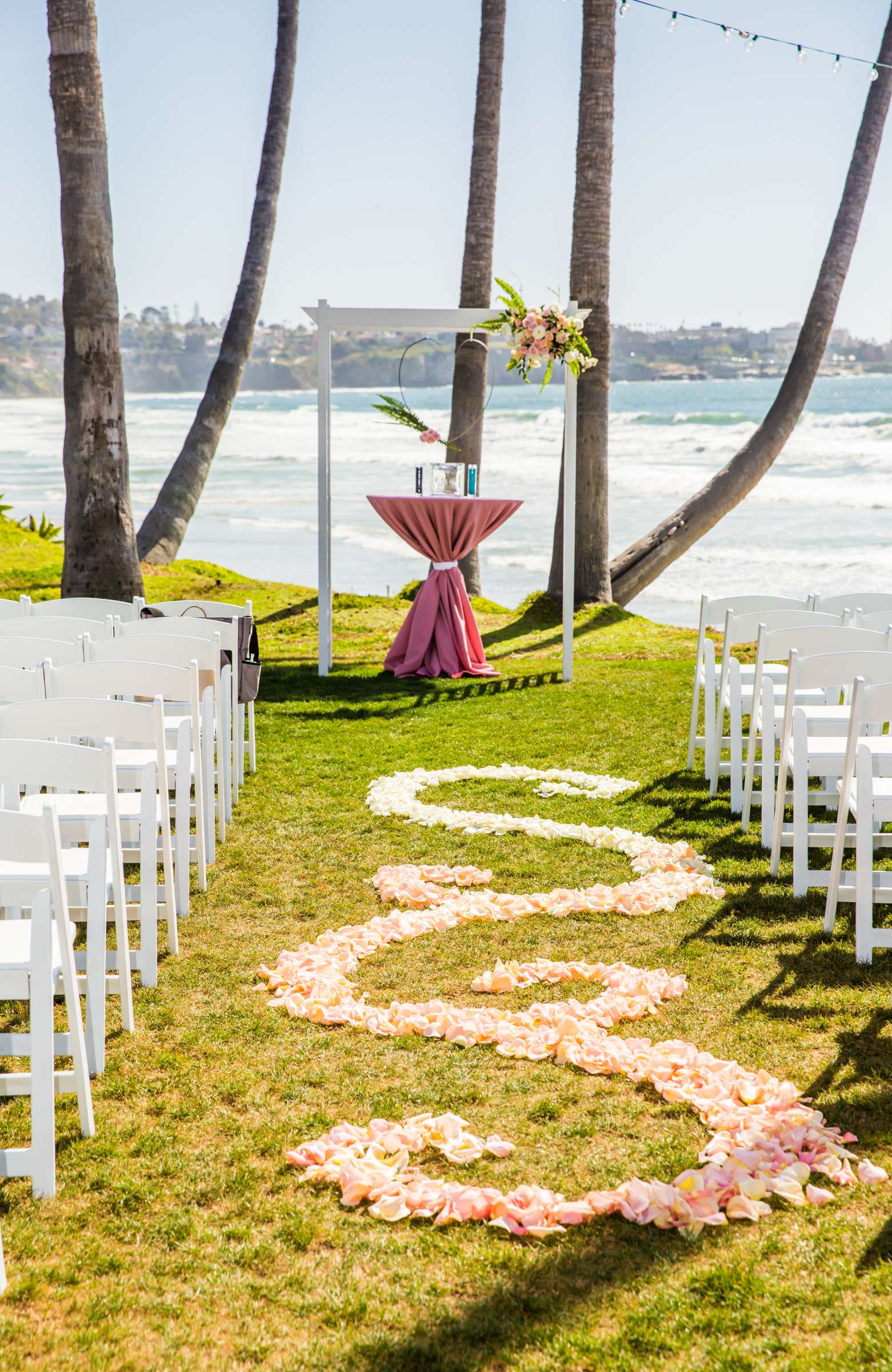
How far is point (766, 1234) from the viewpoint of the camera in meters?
2.72

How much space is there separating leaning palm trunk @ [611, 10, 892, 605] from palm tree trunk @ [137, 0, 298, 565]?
216 inches

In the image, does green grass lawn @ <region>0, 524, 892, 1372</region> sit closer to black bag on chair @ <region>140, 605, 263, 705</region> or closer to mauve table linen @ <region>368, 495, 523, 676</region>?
black bag on chair @ <region>140, 605, 263, 705</region>

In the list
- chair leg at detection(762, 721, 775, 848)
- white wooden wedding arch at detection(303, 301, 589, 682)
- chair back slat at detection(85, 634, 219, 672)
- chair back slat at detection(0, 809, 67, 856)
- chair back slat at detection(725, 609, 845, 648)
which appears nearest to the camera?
chair back slat at detection(0, 809, 67, 856)

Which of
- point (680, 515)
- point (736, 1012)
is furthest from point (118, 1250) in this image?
point (680, 515)

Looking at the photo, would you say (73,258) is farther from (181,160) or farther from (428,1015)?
(181,160)

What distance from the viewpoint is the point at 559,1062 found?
3643mm

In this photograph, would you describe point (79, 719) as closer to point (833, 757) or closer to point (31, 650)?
point (31, 650)

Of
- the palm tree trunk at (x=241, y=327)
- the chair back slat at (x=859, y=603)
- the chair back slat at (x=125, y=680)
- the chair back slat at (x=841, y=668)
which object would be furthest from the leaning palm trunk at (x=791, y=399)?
the chair back slat at (x=125, y=680)

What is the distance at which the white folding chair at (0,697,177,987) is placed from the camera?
3.79m

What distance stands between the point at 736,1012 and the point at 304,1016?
4.57 feet

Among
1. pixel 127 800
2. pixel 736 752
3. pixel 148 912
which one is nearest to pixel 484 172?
pixel 736 752

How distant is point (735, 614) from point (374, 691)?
4109 millimetres

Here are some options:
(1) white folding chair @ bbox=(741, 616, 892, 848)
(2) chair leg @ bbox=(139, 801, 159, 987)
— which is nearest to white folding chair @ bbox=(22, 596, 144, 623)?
(2) chair leg @ bbox=(139, 801, 159, 987)

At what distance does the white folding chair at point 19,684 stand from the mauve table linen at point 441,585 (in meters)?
5.87
